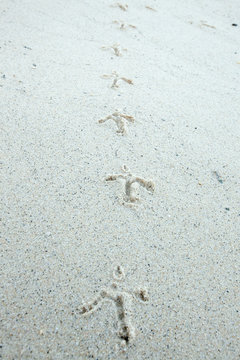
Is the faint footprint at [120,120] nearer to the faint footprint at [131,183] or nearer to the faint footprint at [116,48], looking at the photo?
the faint footprint at [131,183]

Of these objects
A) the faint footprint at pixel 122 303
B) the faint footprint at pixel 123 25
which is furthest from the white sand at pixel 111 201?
the faint footprint at pixel 123 25

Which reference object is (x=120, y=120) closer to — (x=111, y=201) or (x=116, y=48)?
(x=111, y=201)

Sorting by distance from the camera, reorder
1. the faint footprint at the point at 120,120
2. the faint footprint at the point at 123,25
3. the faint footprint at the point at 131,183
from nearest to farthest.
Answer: the faint footprint at the point at 131,183 → the faint footprint at the point at 120,120 → the faint footprint at the point at 123,25

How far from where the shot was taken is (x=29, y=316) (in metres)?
0.90

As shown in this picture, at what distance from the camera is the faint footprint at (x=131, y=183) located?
129 cm

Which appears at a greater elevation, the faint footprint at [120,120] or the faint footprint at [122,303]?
the faint footprint at [120,120]

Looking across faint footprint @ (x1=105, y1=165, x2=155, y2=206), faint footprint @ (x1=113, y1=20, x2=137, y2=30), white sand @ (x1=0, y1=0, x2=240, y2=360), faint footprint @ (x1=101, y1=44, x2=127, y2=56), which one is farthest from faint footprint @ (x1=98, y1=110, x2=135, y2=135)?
faint footprint @ (x1=113, y1=20, x2=137, y2=30)

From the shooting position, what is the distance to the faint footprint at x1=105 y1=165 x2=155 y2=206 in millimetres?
1289

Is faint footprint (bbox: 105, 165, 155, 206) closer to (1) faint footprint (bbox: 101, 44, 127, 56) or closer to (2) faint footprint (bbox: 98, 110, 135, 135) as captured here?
(2) faint footprint (bbox: 98, 110, 135, 135)

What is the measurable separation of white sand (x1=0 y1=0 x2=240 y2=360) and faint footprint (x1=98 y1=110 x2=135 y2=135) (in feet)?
0.10

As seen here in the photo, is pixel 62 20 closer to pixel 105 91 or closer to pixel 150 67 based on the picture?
pixel 150 67

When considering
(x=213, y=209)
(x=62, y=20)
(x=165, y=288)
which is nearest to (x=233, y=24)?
(x=62, y=20)

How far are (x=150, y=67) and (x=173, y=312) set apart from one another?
6.06 ft

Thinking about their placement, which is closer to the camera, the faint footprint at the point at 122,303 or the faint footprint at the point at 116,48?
the faint footprint at the point at 122,303
